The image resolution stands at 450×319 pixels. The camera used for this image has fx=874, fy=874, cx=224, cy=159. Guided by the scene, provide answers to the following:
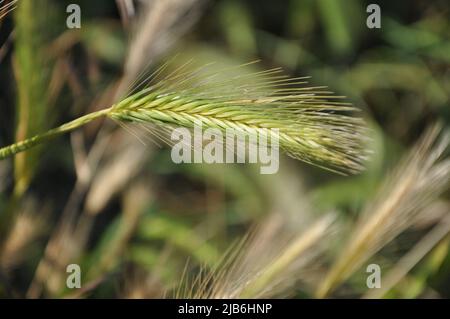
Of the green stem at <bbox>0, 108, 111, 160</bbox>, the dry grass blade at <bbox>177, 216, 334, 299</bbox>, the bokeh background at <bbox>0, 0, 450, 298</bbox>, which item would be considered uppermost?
the bokeh background at <bbox>0, 0, 450, 298</bbox>

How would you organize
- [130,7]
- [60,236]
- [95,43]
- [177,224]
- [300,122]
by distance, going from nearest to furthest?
[300,122] < [130,7] < [60,236] < [177,224] < [95,43]

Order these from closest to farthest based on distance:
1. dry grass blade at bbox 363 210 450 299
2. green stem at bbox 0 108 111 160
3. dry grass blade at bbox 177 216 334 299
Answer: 1. green stem at bbox 0 108 111 160
2. dry grass blade at bbox 177 216 334 299
3. dry grass blade at bbox 363 210 450 299

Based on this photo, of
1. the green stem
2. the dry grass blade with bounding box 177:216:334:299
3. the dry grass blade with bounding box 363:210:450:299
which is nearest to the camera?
the green stem

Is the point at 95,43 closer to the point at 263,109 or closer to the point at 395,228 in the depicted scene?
the point at 395,228

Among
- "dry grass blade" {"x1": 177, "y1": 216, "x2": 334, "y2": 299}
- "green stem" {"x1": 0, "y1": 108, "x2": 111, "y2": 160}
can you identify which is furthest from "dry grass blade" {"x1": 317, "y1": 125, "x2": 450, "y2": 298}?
"green stem" {"x1": 0, "y1": 108, "x2": 111, "y2": 160}

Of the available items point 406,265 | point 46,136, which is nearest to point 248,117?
point 46,136

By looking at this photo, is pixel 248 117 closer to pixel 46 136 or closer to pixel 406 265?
pixel 46 136

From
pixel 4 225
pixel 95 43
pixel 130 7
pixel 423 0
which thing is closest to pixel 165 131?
pixel 130 7

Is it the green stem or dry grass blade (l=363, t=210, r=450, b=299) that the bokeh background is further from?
the green stem
